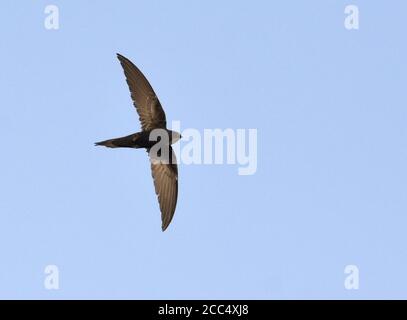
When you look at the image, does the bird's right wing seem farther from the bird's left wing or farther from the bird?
the bird's left wing

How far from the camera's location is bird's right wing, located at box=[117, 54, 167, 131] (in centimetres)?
1524

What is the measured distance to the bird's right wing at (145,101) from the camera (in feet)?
50.0

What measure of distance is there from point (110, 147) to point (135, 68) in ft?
3.32

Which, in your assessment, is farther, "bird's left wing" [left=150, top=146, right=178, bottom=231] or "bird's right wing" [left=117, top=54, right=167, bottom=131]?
"bird's left wing" [left=150, top=146, right=178, bottom=231]

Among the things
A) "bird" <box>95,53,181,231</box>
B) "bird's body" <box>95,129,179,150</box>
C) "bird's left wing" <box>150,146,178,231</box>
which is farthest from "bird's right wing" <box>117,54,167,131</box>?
"bird's left wing" <box>150,146,178,231</box>

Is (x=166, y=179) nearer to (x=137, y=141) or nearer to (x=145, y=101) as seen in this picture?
(x=137, y=141)

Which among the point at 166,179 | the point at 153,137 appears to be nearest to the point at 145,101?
the point at 153,137

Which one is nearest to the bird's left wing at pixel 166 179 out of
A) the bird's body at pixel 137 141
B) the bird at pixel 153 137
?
the bird at pixel 153 137
